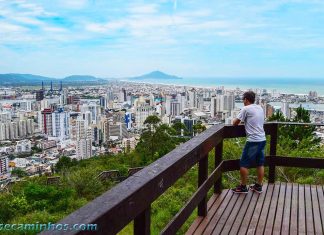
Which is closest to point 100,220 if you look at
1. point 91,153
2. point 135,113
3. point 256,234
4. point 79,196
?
point 256,234

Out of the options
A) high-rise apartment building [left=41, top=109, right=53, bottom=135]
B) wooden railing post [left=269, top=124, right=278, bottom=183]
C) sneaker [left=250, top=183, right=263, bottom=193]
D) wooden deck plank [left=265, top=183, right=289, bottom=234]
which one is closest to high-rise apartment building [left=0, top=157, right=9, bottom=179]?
high-rise apartment building [left=41, top=109, right=53, bottom=135]

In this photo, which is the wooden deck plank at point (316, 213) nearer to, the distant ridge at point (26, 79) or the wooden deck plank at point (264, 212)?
the wooden deck plank at point (264, 212)

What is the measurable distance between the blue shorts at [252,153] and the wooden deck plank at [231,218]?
333mm

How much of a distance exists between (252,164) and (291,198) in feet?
1.66

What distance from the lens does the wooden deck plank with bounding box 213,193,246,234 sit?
9.46 feet

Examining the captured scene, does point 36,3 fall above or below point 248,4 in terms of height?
above

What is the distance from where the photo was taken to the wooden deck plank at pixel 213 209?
292 centimetres

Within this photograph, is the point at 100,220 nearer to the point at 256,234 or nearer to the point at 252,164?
the point at 256,234

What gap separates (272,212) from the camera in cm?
331

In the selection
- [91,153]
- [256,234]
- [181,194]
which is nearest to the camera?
[256,234]

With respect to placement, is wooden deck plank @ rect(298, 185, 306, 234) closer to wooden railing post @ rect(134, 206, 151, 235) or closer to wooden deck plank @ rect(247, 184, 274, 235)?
wooden deck plank @ rect(247, 184, 274, 235)

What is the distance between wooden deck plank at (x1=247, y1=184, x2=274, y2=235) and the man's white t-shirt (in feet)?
1.92

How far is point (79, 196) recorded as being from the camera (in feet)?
43.8

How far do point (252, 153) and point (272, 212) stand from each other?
0.67m
